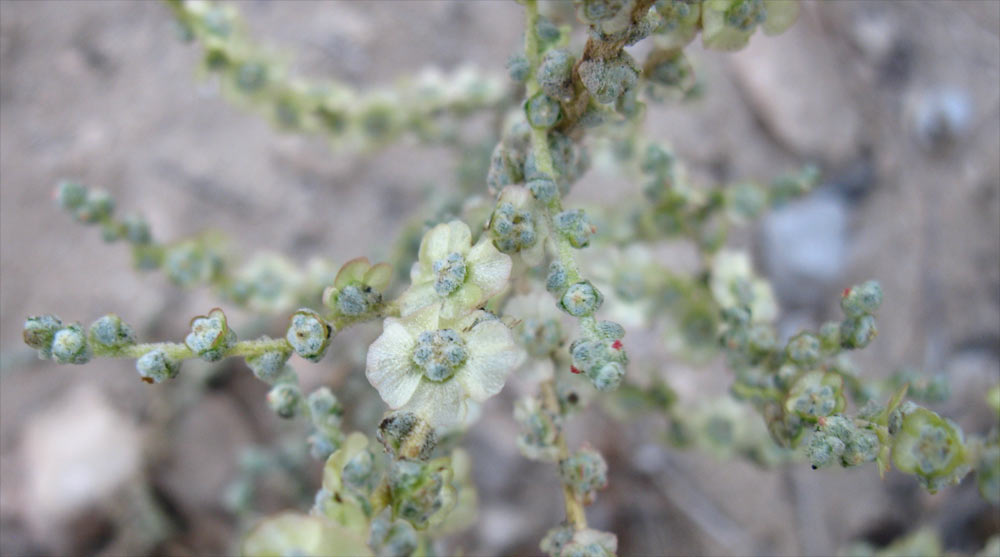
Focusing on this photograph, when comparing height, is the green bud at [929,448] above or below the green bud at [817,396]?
below

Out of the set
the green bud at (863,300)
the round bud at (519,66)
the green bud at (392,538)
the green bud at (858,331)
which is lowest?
the green bud at (392,538)

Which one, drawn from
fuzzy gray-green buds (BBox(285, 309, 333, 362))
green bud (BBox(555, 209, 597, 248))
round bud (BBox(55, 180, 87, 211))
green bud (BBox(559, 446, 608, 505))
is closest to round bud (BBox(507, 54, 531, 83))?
green bud (BBox(555, 209, 597, 248))

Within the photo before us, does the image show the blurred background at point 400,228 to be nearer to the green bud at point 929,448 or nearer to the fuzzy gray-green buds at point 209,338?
the fuzzy gray-green buds at point 209,338

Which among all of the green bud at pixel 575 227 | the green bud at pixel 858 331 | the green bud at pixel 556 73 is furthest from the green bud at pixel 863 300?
the green bud at pixel 556 73

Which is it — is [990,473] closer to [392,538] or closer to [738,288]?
[738,288]

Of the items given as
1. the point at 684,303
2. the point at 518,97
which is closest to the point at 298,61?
the point at 518,97

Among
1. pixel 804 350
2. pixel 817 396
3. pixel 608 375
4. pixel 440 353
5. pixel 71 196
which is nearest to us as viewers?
pixel 608 375

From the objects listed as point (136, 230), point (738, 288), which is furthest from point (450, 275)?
point (136, 230)
